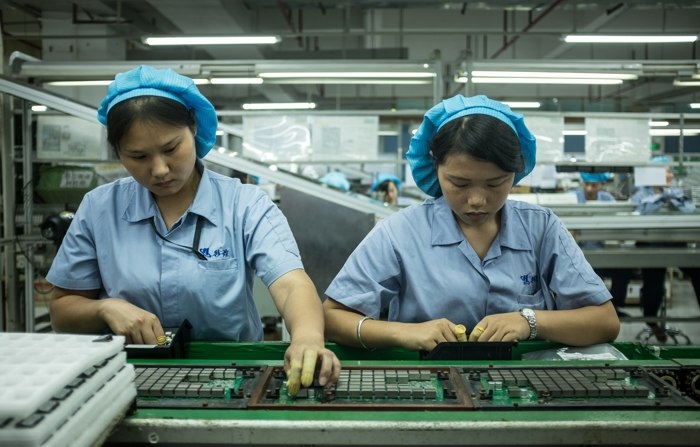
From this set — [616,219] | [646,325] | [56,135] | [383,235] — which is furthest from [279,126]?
[646,325]

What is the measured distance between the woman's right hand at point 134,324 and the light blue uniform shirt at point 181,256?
11cm

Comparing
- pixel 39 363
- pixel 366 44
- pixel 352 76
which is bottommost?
pixel 39 363

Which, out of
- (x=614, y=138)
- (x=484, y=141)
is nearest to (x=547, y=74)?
(x=614, y=138)

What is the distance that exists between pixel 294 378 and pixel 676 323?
18.5ft

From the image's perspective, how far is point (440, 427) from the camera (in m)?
0.76

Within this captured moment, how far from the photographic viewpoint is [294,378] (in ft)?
2.94

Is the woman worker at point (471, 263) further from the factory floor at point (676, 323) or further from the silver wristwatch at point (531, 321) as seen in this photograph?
the factory floor at point (676, 323)

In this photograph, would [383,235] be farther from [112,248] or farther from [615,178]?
[615,178]

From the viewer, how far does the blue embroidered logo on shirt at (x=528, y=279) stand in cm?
144

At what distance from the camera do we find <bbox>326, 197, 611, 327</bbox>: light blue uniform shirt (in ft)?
4.59

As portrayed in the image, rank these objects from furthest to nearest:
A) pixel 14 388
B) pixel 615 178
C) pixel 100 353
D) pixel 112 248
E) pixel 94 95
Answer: pixel 615 178, pixel 94 95, pixel 112 248, pixel 100 353, pixel 14 388

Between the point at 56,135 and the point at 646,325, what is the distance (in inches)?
203

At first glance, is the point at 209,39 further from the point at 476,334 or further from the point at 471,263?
the point at 476,334

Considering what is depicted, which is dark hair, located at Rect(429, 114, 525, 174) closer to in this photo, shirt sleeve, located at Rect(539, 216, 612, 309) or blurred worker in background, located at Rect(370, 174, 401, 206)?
shirt sleeve, located at Rect(539, 216, 612, 309)
